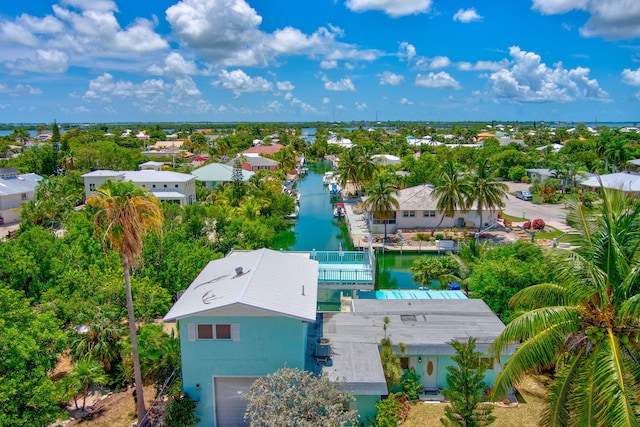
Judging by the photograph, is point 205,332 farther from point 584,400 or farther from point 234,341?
point 584,400

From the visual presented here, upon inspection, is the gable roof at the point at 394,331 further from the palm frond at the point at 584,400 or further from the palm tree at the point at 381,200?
the palm tree at the point at 381,200

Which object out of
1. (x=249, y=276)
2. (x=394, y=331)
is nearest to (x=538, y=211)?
(x=394, y=331)

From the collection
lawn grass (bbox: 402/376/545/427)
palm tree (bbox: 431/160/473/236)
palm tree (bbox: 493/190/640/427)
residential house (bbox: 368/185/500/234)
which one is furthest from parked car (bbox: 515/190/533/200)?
palm tree (bbox: 493/190/640/427)

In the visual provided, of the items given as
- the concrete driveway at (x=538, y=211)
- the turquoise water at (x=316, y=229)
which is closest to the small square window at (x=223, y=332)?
the turquoise water at (x=316, y=229)

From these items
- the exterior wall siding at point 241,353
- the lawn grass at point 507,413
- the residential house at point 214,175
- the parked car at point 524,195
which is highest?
the residential house at point 214,175

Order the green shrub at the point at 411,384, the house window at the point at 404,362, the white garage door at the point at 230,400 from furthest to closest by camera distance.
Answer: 1. the house window at the point at 404,362
2. the green shrub at the point at 411,384
3. the white garage door at the point at 230,400

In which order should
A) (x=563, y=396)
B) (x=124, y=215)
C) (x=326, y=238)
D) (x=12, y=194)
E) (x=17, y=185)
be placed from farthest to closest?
(x=17, y=185)
(x=12, y=194)
(x=326, y=238)
(x=124, y=215)
(x=563, y=396)

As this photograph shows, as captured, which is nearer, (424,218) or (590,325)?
(590,325)

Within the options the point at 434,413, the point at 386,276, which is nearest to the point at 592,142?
the point at 386,276

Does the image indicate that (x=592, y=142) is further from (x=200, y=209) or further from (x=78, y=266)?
(x=78, y=266)
